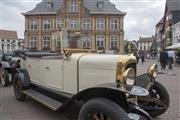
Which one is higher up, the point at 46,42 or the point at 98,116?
the point at 46,42

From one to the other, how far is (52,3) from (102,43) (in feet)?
43.1

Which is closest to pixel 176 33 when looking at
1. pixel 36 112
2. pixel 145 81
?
pixel 145 81

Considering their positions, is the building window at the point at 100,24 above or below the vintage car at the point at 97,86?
above

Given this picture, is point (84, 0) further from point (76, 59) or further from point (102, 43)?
point (76, 59)

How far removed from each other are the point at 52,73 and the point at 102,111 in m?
2.35

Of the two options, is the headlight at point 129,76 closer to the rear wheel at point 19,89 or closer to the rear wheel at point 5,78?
the rear wheel at point 19,89

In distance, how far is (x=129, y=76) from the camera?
4.92m

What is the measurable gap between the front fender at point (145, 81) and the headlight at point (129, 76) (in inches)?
25.3

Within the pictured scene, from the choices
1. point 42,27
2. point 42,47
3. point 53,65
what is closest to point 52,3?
point 42,27

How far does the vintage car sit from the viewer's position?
14.9 feet

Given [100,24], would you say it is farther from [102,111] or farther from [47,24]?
[102,111]

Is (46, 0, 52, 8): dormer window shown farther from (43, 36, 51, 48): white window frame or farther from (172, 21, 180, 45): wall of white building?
(172, 21, 180, 45): wall of white building

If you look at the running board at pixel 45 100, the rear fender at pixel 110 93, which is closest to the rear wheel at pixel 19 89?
the running board at pixel 45 100

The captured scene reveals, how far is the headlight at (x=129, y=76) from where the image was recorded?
183 inches
